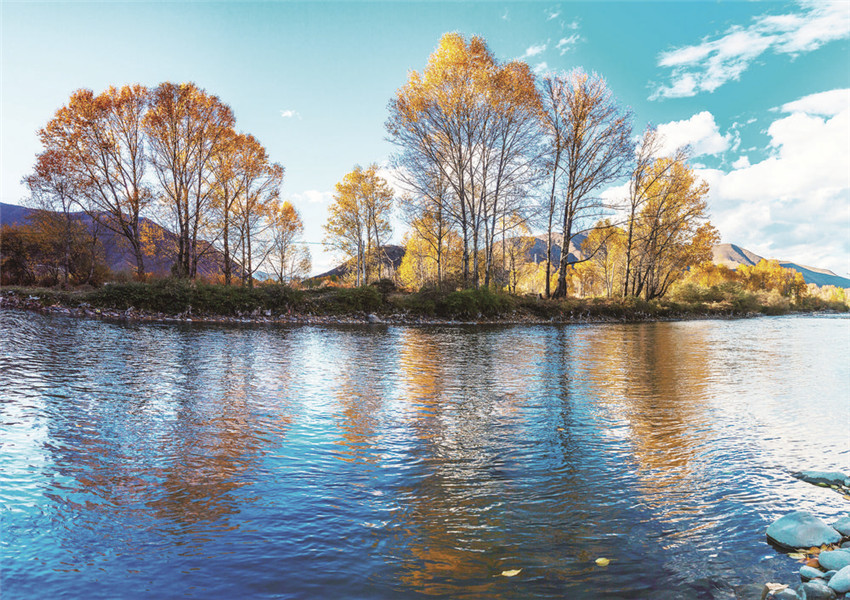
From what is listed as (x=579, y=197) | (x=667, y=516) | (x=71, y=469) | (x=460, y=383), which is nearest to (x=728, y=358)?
(x=460, y=383)

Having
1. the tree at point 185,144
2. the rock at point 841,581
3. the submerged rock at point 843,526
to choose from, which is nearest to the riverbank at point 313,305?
the tree at point 185,144

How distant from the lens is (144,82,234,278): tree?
1123 inches

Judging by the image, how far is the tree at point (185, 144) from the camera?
28.5 m

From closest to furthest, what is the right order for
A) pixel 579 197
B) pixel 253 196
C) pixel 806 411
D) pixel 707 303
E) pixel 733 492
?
pixel 733 492 < pixel 806 411 < pixel 579 197 < pixel 253 196 < pixel 707 303

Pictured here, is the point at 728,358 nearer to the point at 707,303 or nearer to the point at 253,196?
the point at 707,303

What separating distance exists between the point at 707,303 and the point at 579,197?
69.5 ft

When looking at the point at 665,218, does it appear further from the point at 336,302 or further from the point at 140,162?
the point at 140,162

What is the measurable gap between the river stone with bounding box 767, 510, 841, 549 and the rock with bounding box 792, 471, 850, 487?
127 centimetres

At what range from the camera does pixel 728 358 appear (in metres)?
12.5

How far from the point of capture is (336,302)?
998 inches

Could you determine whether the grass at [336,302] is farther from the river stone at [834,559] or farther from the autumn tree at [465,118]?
the river stone at [834,559]

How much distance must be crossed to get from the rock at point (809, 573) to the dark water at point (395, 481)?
12 centimetres

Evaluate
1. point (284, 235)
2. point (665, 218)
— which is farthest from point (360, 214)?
point (665, 218)

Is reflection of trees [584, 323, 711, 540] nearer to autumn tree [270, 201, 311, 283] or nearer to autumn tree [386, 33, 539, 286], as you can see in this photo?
autumn tree [386, 33, 539, 286]
